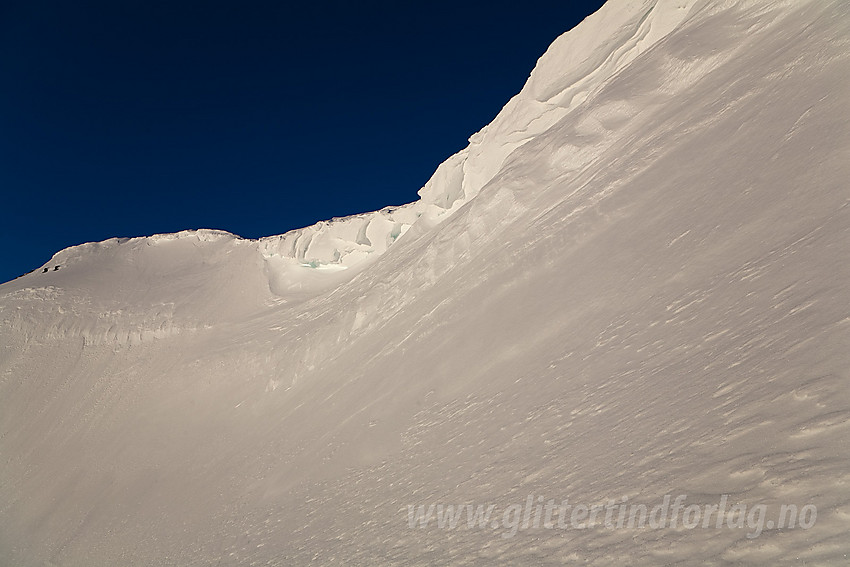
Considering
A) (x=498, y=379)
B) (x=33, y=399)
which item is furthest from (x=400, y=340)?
(x=33, y=399)

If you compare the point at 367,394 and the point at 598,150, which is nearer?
the point at 367,394

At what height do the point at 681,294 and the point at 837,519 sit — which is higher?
the point at 681,294

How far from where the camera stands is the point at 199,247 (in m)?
44.1

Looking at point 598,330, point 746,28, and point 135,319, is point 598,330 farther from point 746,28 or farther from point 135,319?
point 135,319

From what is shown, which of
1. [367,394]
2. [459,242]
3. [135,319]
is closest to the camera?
[367,394]

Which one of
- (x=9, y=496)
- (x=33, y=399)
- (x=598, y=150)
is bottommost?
(x=598, y=150)

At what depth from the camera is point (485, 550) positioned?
673 centimetres

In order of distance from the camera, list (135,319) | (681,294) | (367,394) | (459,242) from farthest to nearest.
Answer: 1. (135,319)
2. (459,242)
3. (367,394)
4. (681,294)

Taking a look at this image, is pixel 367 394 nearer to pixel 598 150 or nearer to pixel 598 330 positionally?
pixel 598 330

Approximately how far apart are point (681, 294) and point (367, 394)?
424 inches

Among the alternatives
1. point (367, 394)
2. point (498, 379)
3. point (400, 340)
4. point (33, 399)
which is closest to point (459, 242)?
point (400, 340)

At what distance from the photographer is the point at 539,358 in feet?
37.5

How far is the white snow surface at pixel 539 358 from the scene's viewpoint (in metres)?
5.59

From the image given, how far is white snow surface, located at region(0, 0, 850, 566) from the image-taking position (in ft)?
18.3
